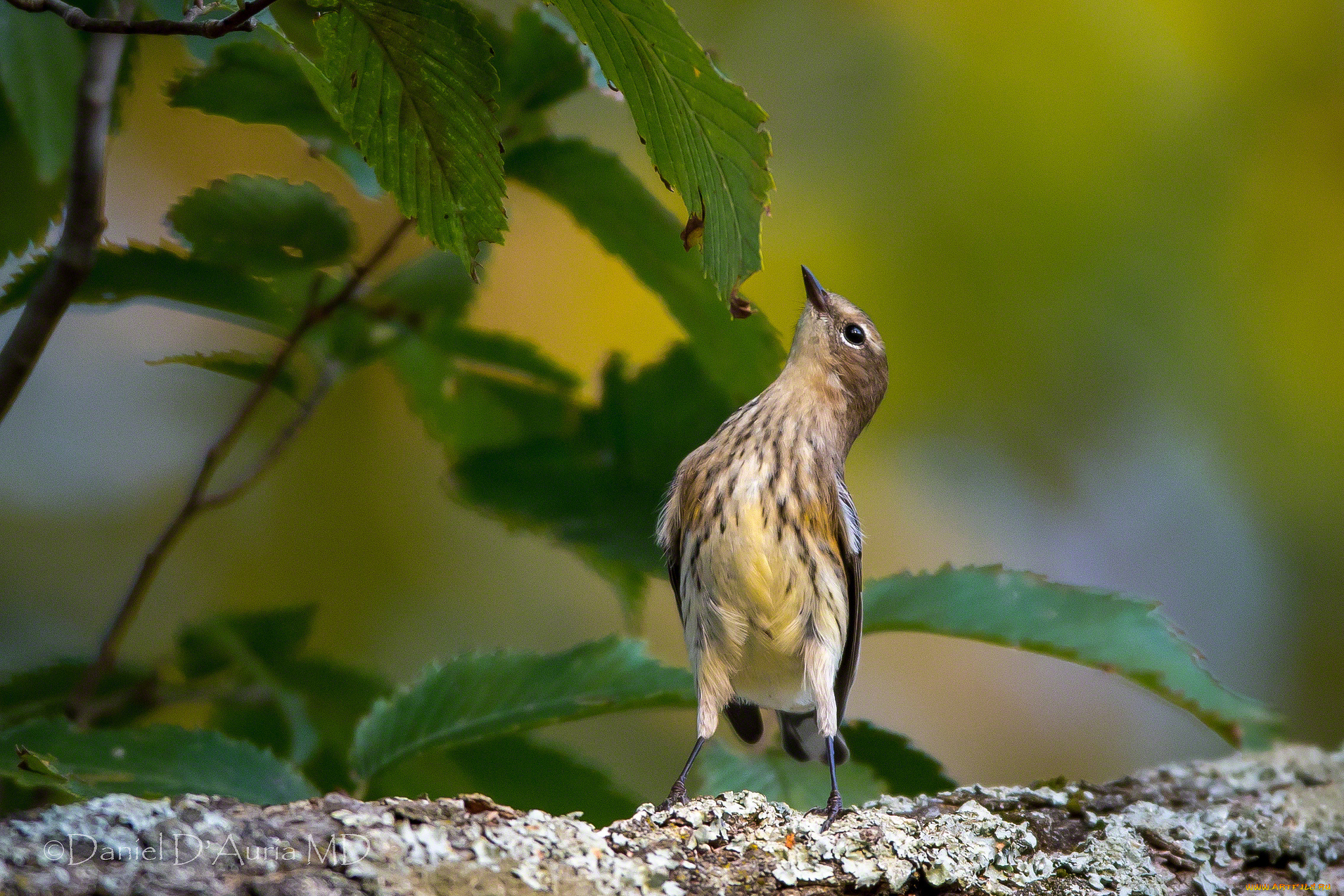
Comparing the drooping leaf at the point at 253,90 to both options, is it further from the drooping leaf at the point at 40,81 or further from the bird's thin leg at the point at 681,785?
the bird's thin leg at the point at 681,785

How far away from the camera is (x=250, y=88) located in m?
2.09

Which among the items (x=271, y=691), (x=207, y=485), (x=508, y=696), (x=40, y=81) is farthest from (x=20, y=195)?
(x=508, y=696)

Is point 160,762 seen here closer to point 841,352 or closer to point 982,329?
point 841,352

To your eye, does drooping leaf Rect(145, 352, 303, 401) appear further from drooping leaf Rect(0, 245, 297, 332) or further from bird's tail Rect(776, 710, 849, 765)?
bird's tail Rect(776, 710, 849, 765)

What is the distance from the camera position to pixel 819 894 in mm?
1604

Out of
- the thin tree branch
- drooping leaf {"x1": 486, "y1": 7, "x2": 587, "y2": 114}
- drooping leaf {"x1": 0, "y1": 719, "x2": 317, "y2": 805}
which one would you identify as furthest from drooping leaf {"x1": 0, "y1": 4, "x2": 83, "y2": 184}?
drooping leaf {"x1": 0, "y1": 719, "x2": 317, "y2": 805}

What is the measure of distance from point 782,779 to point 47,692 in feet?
5.89

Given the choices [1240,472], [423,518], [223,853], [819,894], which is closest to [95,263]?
[223,853]

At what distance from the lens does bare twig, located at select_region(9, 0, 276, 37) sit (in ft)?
3.85

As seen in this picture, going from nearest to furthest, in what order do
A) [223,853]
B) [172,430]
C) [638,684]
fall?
[223,853] → [638,684] → [172,430]

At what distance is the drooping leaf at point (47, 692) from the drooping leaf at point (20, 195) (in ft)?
3.25

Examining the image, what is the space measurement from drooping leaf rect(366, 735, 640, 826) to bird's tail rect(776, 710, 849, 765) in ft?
2.44

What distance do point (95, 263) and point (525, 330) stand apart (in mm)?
3200

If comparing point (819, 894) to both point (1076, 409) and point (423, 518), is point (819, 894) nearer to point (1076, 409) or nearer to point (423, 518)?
point (423, 518)
